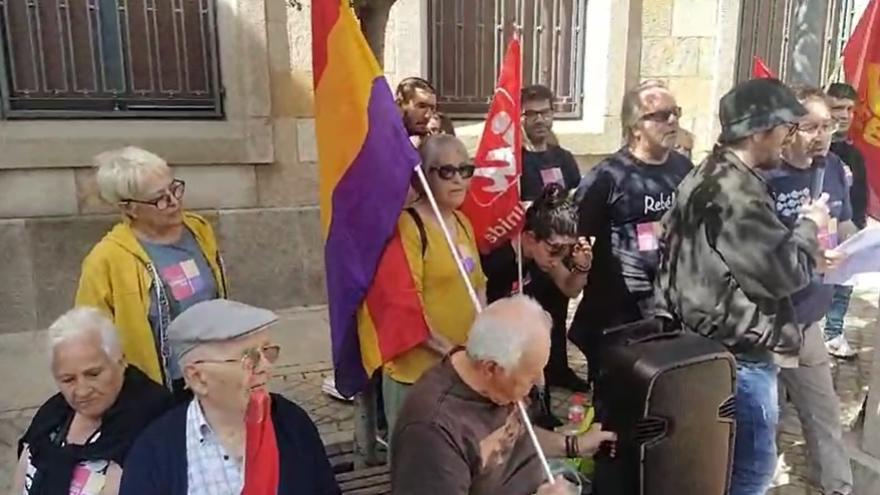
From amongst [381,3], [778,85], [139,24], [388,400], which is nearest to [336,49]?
[381,3]

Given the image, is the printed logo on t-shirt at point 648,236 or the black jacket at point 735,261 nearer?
the black jacket at point 735,261

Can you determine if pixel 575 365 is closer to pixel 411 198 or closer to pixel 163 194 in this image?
pixel 411 198

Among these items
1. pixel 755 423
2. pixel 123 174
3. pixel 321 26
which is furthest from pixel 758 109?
pixel 123 174

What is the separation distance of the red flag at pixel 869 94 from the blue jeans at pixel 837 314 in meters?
0.86

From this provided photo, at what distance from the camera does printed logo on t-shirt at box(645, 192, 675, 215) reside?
326cm

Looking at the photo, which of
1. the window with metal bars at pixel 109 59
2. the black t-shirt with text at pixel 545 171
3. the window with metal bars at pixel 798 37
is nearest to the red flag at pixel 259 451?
the black t-shirt with text at pixel 545 171

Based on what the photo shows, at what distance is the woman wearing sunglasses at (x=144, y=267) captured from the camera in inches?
102

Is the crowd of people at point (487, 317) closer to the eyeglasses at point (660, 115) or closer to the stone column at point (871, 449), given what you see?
the eyeglasses at point (660, 115)

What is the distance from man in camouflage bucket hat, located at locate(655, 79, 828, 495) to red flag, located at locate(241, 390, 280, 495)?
1.40 m

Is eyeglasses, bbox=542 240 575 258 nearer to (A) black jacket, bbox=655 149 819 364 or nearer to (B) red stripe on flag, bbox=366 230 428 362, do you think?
(A) black jacket, bbox=655 149 819 364

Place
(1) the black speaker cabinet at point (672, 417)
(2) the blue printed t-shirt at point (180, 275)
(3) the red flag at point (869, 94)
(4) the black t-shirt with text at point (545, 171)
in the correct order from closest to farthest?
(1) the black speaker cabinet at point (672, 417)
(2) the blue printed t-shirt at point (180, 275)
(4) the black t-shirt with text at point (545, 171)
(3) the red flag at point (869, 94)

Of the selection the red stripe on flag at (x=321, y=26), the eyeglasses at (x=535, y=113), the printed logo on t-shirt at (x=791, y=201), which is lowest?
the printed logo on t-shirt at (x=791, y=201)

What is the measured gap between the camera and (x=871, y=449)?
10.8ft

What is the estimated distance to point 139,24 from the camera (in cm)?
558
